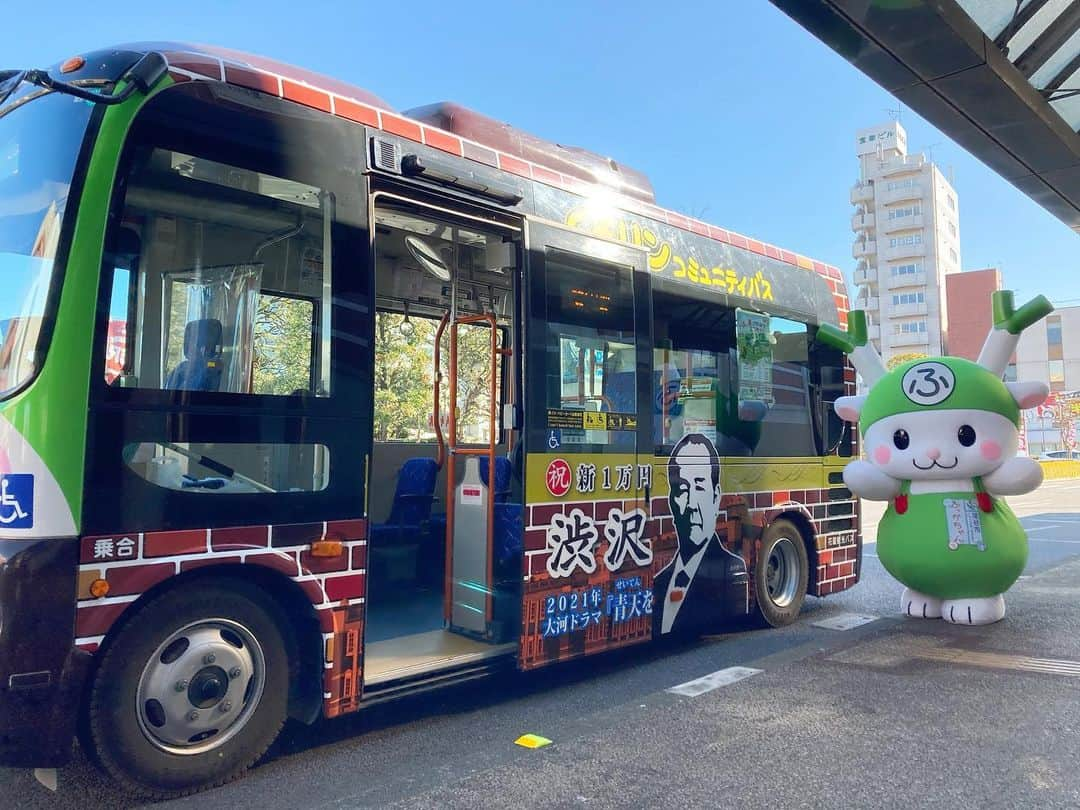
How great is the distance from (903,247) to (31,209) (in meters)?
79.9

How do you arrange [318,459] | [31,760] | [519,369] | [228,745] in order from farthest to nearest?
[519,369] < [318,459] < [228,745] < [31,760]

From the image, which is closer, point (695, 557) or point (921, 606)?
point (695, 557)

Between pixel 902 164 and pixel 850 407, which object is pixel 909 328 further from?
pixel 850 407

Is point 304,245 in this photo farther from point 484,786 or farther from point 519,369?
point 484,786

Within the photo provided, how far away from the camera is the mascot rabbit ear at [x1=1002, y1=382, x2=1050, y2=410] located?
22.4 feet

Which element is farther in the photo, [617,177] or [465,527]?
[617,177]

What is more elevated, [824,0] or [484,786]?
[824,0]

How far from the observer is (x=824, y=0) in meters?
5.43

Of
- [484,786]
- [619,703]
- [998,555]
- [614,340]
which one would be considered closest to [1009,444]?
[998,555]

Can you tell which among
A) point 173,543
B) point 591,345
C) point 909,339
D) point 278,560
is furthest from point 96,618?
point 909,339

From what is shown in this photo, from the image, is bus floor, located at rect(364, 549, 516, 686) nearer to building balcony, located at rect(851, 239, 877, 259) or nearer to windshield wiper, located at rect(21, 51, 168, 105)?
windshield wiper, located at rect(21, 51, 168, 105)

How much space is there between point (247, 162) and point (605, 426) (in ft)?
8.54

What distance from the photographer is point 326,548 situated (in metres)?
3.91

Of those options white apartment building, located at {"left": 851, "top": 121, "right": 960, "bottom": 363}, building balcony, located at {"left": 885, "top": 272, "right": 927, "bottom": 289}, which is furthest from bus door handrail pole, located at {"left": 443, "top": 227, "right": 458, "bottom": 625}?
building balcony, located at {"left": 885, "top": 272, "right": 927, "bottom": 289}
